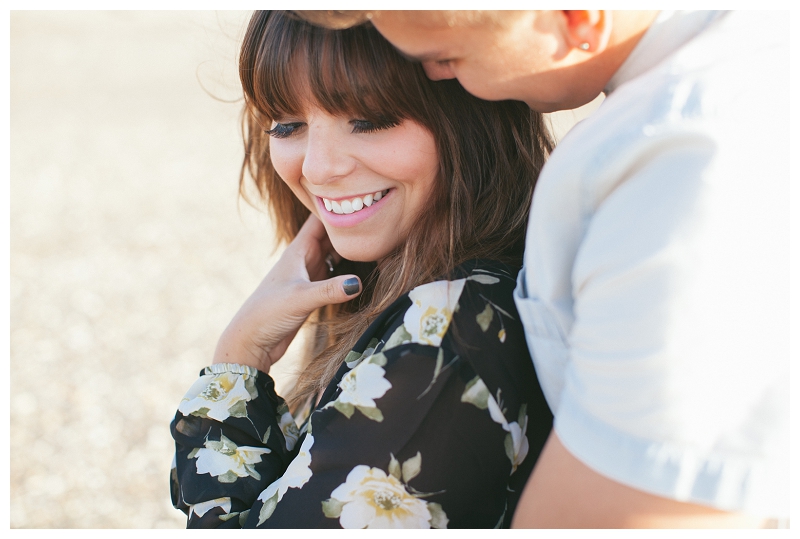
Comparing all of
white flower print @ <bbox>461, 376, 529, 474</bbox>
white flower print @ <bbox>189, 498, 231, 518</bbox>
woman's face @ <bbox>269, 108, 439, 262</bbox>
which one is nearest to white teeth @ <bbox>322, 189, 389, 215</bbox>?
woman's face @ <bbox>269, 108, 439, 262</bbox>

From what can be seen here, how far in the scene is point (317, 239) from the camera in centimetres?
250

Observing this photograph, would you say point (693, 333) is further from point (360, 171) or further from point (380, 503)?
point (360, 171)

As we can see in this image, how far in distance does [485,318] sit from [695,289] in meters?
0.52

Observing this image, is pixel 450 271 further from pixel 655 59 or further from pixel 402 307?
pixel 655 59

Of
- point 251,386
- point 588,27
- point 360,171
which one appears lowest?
point 251,386

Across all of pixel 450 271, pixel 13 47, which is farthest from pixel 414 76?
pixel 13 47

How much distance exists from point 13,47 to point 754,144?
16.9 metres

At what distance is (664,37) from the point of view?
1.19 meters

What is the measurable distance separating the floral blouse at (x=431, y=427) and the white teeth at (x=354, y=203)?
0.47 meters

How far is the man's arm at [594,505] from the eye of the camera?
102 centimetres

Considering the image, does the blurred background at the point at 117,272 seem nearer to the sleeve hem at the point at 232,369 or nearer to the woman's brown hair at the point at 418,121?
the woman's brown hair at the point at 418,121

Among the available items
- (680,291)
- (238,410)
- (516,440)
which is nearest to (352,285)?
(238,410)

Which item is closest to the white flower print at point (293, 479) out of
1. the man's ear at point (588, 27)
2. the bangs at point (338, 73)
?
the bangs at point (338, 73)

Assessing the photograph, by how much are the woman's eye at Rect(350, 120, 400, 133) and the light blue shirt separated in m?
0.75
